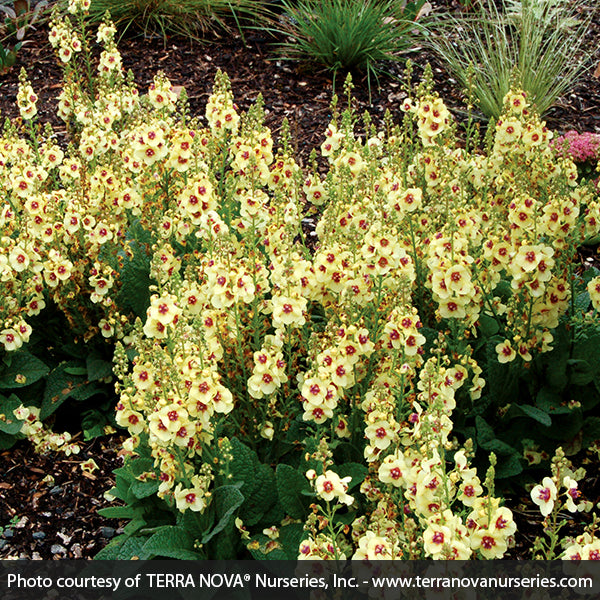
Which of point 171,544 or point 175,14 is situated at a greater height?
point 175,14

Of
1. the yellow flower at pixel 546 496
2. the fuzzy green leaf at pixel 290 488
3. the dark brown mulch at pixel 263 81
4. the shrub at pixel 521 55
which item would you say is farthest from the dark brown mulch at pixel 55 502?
the shrub at pixel 521 55

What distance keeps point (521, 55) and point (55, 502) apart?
4015mm

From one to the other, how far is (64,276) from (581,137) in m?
3.09

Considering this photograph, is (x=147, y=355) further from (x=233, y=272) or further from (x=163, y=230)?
(x=163, y=230)

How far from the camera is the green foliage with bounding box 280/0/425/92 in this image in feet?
18.8

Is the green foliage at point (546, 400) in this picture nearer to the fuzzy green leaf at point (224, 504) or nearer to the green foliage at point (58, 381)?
the fuzzy green leaf at point (224, 504)

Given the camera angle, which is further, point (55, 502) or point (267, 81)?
point (267, 81)

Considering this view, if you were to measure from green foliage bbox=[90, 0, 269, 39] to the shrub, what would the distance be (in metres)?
1.50

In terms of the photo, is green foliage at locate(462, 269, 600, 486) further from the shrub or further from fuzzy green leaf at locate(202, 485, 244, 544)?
the shrub

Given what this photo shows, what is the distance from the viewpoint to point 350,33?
18.6 feet

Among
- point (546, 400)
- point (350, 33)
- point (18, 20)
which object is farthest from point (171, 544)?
point (18, 20)

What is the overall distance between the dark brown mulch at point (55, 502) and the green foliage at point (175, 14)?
3.85 metres

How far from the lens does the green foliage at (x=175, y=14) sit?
6.28m

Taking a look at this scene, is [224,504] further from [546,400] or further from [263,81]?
[263,81]
